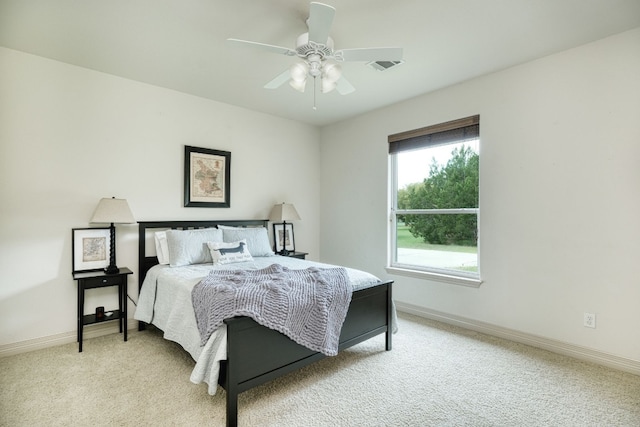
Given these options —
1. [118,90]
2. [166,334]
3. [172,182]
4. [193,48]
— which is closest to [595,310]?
[166,334]

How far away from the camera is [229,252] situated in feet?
10.8

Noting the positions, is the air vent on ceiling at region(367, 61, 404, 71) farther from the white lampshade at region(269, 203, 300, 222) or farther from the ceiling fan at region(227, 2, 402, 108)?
the white lampshade at region(269, 203, 300, 222)

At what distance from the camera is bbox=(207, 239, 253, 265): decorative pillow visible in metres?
3.22

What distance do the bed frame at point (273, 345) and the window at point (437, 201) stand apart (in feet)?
3.97

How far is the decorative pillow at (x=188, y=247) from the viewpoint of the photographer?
3168 millimetres

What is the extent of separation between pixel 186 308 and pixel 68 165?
1961 mm

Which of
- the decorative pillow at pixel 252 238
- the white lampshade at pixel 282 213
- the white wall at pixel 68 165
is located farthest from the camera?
the white lampshade at pixel 282 213

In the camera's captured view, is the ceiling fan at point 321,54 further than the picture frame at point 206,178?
No

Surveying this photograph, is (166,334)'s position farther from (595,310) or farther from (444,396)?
(595,310)

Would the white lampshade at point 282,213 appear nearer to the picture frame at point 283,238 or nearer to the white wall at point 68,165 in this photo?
the picture frame at point 283,238

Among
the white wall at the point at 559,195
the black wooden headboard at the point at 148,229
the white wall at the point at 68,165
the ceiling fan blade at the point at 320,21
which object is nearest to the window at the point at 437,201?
the white wall at the point at 559,195

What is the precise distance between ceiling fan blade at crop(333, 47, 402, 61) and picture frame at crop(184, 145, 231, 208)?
2295 mm

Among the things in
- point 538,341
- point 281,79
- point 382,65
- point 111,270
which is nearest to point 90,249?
point 111,270

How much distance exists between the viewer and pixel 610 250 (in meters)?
2.55
